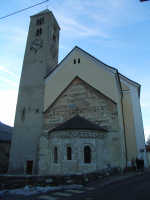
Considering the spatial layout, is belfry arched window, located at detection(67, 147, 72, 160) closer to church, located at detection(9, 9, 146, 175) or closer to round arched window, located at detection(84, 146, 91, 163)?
church, located at detection(9, 9, 146, 175)

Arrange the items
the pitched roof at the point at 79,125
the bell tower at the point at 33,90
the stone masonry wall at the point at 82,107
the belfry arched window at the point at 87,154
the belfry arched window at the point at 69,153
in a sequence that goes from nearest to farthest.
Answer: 1. the belfry arched window at the point at 87,154
2. the belfry arched window at the point at 69,153
3. the pitched roof at the point at 79,125
4. the stone masonry wall at the point at 82,107
5. the bell tower at the point at 33,90

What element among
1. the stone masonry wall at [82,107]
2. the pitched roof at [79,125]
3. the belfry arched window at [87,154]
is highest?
the stone masonry wall at [82,107]

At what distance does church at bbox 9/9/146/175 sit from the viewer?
47.8ft

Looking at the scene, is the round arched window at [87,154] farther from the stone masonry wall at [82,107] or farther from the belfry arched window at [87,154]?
the stone masonry wall at [82,107]

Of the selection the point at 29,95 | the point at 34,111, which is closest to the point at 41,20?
the point at 29,95

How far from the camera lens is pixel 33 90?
21359 mm

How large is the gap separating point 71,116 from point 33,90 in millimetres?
6643

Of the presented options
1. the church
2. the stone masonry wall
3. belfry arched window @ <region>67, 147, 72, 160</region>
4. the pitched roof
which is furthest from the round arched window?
the stone masonry wall

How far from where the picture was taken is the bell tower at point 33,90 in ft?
62.2

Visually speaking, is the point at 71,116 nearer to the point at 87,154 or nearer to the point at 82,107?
the point at 82,107

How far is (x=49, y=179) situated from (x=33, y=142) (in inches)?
423

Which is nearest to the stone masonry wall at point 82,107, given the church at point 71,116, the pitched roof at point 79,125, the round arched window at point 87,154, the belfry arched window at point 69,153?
the church at point 71,116

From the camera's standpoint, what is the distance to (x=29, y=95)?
69.7ft

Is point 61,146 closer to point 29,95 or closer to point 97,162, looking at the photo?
point 97,162
